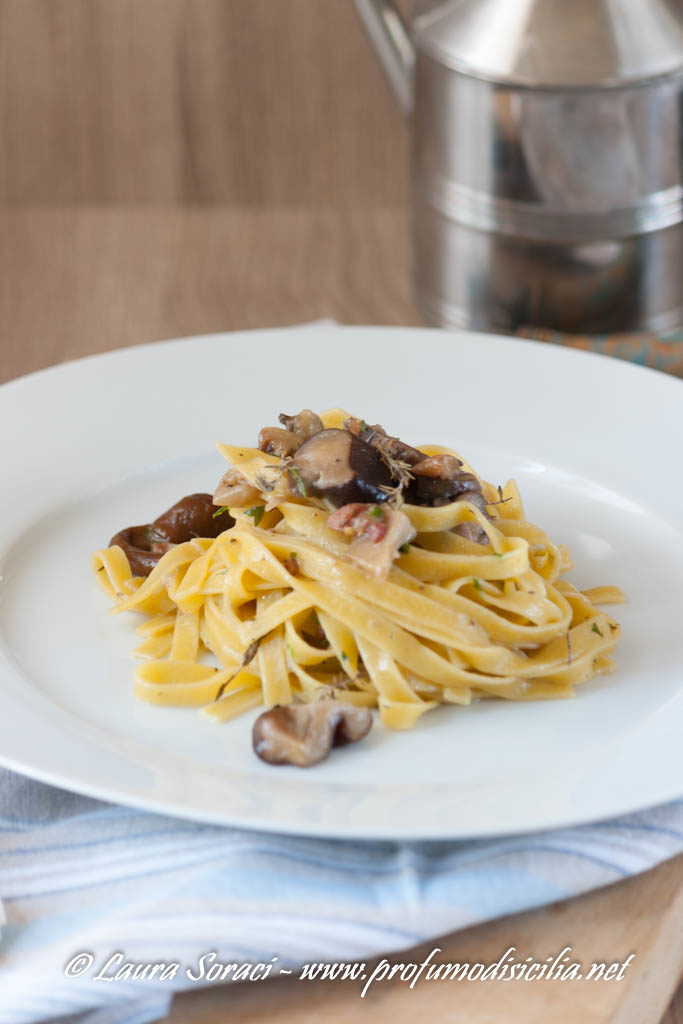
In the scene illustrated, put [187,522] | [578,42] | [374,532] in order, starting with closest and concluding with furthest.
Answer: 1. [374,532]
2. [187,522]
3. [578,42]

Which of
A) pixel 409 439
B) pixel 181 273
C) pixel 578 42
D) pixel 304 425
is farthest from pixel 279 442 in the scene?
pixel 181 273

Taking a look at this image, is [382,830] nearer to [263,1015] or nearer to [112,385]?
[263,1015]

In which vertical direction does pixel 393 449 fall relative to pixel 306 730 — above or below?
above

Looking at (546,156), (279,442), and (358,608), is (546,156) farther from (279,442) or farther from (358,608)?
(358,608)

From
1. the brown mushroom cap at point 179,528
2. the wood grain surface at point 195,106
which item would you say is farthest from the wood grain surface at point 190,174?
the brown mushroom cap at point 179,528

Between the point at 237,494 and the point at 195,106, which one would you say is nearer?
the point at 237,494

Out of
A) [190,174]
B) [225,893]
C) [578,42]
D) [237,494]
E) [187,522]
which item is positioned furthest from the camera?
[190,174]

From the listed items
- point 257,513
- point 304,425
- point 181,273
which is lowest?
point 181,273

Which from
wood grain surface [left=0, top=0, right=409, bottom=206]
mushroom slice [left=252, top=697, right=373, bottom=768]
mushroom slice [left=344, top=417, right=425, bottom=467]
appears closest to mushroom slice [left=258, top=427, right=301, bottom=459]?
mushroom slice [left=344, top=417, right=425, bottom=467]
